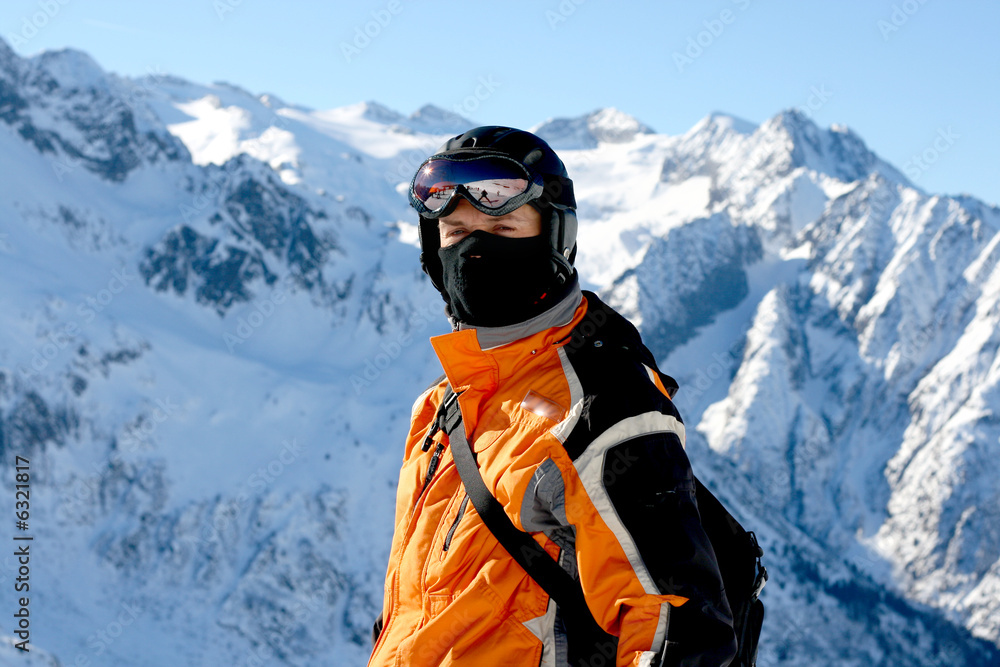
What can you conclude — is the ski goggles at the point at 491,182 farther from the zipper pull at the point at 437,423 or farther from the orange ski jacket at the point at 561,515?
the zipper pull at the point at 437,423

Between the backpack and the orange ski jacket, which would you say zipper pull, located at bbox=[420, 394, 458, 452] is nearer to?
the backpack

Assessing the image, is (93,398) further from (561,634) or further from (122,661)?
(561,634)

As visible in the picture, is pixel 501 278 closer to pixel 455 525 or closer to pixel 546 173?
pixel 546 173

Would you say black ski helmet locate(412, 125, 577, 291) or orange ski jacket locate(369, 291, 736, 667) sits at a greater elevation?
black ski helmet locate(412, 125, 577, 291)

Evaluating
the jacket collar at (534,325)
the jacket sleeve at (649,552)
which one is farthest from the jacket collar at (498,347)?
the jacket sleeve at (649,552)

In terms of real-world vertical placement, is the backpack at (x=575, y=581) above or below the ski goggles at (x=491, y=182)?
below

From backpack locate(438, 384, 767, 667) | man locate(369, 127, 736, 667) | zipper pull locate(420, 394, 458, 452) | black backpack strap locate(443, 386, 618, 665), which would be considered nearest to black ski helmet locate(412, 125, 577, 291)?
man locate(369, 127, 736, 667)

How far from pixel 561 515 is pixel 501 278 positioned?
5.18 ft

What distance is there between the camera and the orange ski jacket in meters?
3.60

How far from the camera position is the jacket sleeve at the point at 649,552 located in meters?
3.56

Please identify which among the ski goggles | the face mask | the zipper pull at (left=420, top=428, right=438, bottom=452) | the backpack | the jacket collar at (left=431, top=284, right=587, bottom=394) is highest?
the ski goggles

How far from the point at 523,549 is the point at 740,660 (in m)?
1.47

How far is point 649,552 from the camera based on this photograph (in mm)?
3613

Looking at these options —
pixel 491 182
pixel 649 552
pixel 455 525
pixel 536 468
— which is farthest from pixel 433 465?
pixel 491 182
